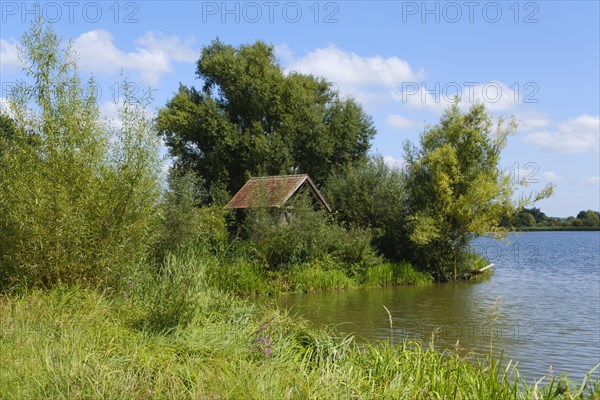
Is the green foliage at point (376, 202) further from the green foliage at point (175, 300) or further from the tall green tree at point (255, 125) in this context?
the green foliage at point (175, 300)

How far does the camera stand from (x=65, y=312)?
911 cm

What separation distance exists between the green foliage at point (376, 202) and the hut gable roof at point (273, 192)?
930 mm

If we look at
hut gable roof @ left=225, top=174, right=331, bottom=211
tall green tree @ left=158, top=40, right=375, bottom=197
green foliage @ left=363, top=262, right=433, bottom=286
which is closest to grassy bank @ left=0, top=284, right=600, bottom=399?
hut gable roof @ left=225, top=174, right=331, bottom=211

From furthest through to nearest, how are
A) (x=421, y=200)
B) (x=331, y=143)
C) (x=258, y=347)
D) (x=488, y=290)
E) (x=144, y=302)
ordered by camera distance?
(x=331, y=143)
(x=421, y=200)
(x=488, y=290)
(x=144, y=302)
(x=258, y=347)

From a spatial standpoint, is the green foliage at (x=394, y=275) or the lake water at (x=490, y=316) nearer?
the lake water at (x=490, y=316)

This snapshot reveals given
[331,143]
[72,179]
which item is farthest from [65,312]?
[331,143]

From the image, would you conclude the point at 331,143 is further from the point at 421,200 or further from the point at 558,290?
the point at 558,290

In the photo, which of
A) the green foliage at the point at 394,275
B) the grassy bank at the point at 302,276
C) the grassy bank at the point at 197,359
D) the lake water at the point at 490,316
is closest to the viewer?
the grassy bank at the point at 197,359

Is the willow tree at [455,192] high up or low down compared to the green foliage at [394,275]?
up

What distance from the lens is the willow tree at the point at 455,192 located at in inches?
1037

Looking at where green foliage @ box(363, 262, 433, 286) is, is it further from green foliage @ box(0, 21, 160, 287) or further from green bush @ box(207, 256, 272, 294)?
green foliage @ box(0, 21, 160, 287)

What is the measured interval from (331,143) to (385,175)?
6.62 meters

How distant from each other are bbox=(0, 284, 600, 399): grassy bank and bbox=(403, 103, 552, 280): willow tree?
724 inches

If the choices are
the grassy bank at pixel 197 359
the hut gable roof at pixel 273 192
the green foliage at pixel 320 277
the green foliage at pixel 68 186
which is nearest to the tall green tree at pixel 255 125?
the hut gable roof at pixel 273 192
